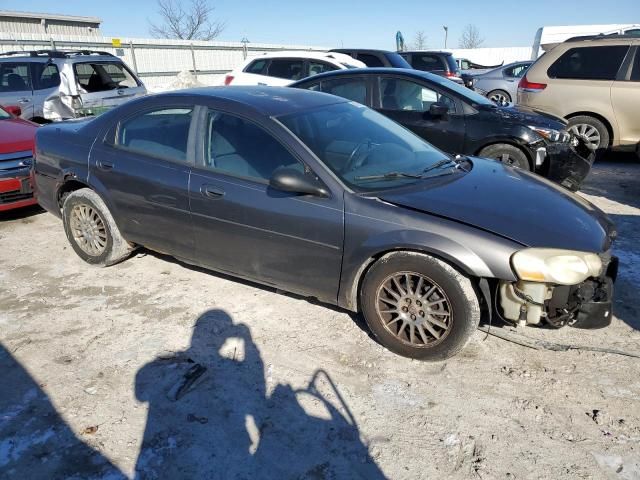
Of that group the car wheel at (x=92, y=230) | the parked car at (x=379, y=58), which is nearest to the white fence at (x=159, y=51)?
the parked car at (x=379, y=58)

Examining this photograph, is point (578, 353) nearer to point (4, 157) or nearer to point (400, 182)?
point (400, 182)

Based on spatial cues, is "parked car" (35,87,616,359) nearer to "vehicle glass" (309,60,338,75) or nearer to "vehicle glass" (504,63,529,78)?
"vehicle glass" (309,60,338,75)

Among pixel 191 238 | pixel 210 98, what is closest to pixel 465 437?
pixel 191 238

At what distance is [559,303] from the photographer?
2855mm

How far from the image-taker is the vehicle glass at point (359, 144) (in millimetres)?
3338

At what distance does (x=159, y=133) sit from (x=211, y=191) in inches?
32.1

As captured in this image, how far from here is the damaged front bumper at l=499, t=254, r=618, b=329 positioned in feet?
9.30

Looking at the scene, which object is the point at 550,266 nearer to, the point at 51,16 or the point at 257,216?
the point at 257,216

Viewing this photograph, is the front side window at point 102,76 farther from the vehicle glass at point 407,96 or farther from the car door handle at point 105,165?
the car door handle at point 105,165

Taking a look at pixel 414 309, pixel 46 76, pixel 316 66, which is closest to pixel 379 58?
pixel 316 66

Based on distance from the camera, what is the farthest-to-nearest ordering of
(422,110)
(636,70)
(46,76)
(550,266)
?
(46,76) → (636,70) → (422,110) → (550,266)

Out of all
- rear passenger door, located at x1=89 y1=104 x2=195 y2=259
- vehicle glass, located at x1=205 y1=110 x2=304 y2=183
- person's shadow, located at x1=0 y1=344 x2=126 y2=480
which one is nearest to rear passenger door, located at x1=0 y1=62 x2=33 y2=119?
rear passenger door, located at x1=89 y1=104 x2=195 y2=259

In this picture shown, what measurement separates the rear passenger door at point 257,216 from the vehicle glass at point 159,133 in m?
0.19

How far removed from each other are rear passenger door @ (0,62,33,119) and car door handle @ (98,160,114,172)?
236 inches
